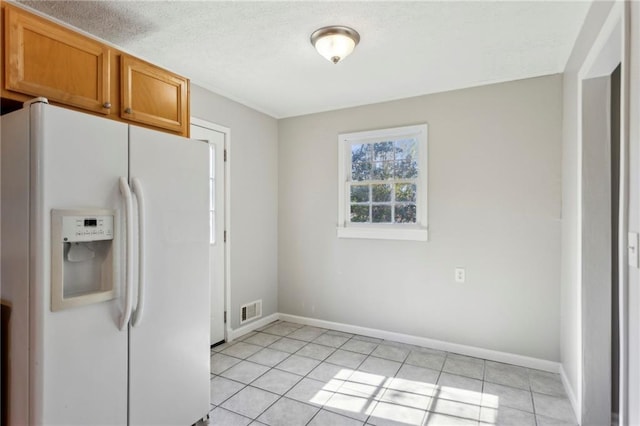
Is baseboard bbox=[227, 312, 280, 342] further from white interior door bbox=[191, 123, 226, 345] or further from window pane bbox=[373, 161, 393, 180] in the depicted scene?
window pane bbox=[373, 161, 393, 180]

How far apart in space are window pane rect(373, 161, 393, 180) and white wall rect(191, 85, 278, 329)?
3.95 ft

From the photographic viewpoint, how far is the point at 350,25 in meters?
2.09

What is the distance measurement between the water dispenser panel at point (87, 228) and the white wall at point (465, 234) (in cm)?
246

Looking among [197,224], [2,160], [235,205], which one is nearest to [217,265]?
[235,205]

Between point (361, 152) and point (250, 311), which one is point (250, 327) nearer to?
point (250, 311)

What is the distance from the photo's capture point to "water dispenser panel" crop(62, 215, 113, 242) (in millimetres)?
1434

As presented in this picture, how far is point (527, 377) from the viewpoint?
2.66m

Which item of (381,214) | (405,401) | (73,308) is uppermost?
(381,214)

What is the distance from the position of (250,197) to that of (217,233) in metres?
0.58

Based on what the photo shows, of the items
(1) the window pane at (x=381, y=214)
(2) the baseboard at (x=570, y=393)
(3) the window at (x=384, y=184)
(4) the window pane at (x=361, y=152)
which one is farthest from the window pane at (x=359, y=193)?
(2) the baseboard at (x=570, y=393)

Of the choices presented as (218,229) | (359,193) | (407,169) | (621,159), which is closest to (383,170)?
(407,169)

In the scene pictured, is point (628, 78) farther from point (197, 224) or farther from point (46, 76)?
point (46, 76)

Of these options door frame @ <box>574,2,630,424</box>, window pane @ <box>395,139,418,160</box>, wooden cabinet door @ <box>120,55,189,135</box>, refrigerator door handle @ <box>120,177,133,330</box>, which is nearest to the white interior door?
wooden cabinet door @ <box>120,55,189,135</box>

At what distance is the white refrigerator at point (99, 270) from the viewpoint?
1374 mm
